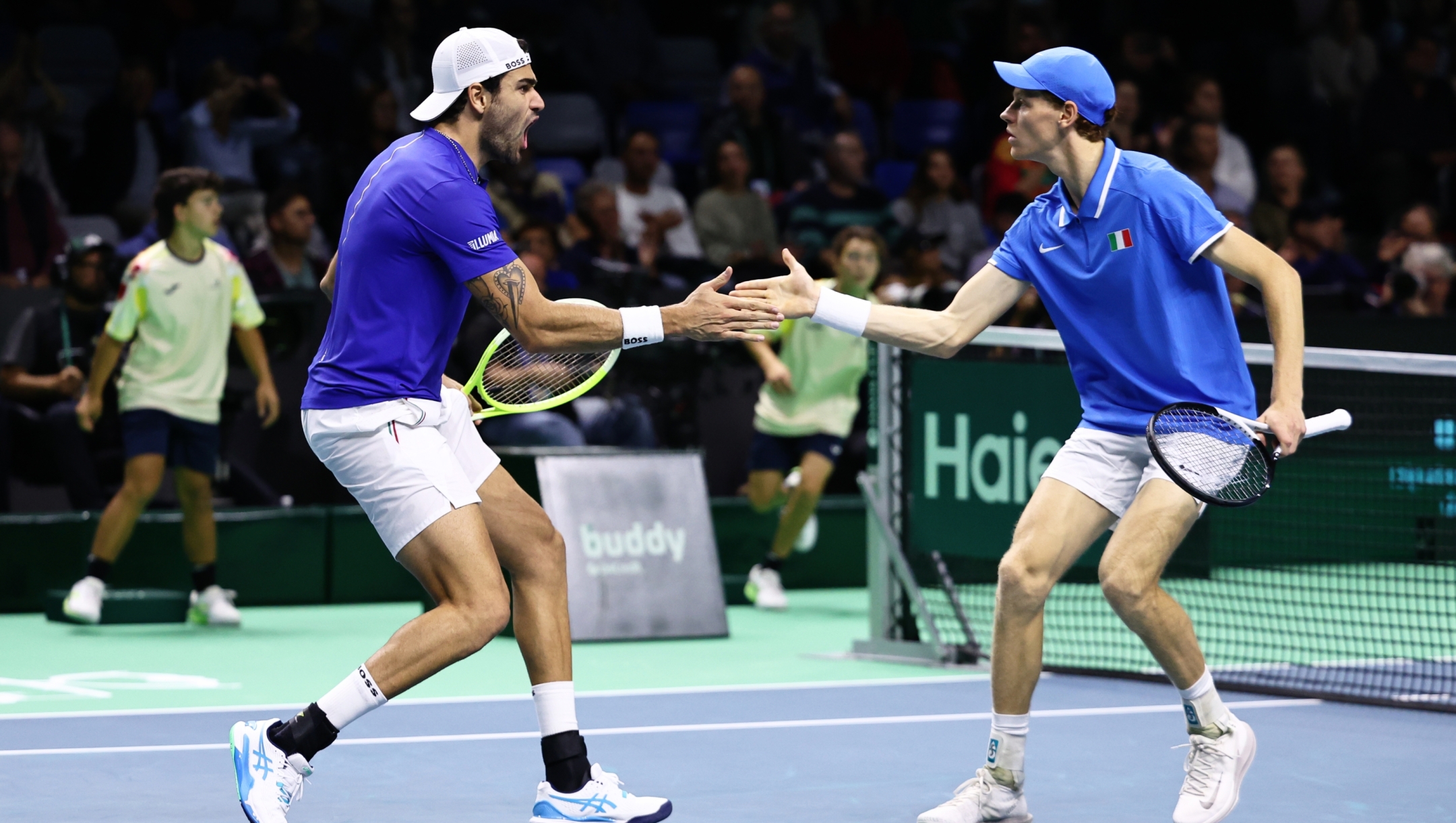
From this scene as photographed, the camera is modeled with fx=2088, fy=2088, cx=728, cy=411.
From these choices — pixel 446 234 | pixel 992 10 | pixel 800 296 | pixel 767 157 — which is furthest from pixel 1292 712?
pixel 992 10

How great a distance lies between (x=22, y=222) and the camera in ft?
38.1

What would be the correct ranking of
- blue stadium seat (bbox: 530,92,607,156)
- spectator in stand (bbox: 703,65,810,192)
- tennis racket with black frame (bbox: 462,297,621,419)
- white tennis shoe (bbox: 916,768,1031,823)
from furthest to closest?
blue stadium seat (bbox: 530,92,607,156) < spectator in stand (bbox: 703,65,810,192) < tennis racket with black frame (bbox: 462,297,621,419) < white tennis shoe (bbox: 916,768,1031,823)

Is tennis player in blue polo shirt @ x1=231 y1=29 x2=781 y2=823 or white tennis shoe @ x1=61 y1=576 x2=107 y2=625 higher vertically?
tennis player in blue polo shirt @ x1=231 y1=29 x2=781 y2=823

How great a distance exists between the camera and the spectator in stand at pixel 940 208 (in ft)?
46.1

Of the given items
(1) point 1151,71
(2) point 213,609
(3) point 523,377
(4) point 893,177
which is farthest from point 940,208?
(3) point 523,377

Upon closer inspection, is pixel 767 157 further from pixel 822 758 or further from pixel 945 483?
pixel 822 758

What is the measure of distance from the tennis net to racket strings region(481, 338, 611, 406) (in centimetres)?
226

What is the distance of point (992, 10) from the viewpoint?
16531mm

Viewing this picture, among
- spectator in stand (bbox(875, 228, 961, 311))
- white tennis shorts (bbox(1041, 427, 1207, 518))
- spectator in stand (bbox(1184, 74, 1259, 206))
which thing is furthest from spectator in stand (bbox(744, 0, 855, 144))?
white tennis shorts (bbox(1041, 427, 1207, 518))

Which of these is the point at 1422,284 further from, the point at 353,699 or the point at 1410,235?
the point at 353,699

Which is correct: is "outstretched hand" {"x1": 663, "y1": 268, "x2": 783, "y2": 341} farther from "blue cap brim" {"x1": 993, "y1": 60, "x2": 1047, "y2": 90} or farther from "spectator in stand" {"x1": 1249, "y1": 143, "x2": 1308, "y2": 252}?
"spectator in stand" {"x1": 1249, "y1": 143, "x2": 1308, "y2": 252}

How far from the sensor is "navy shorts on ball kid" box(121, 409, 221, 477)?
9570mm

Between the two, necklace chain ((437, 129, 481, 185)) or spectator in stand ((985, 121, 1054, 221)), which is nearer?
necklace chain ((437, 129, 481, 185))

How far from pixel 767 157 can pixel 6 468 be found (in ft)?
19.1
